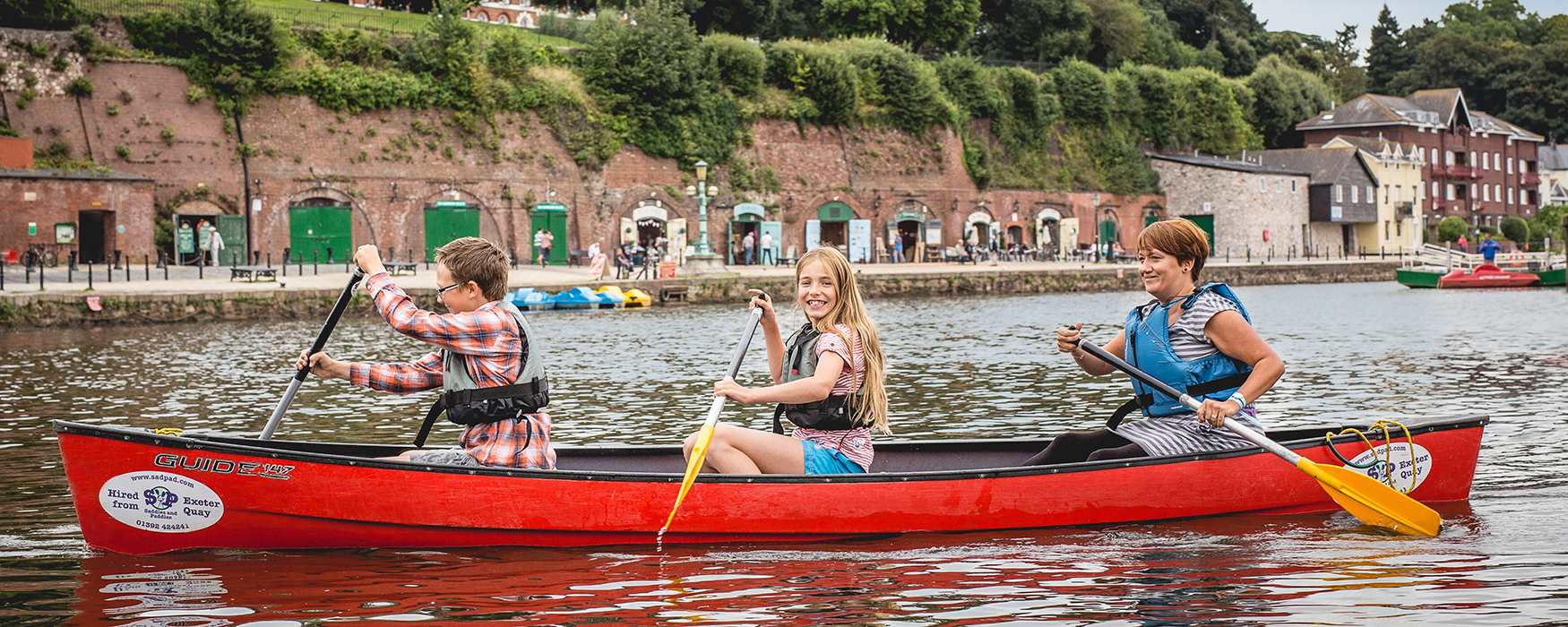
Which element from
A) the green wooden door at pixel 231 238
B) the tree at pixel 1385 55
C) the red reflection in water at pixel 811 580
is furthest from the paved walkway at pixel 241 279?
the tree at pixel 1385 55

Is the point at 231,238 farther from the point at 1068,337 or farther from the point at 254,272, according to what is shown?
the point at 1068,337

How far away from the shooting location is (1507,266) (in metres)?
56.1

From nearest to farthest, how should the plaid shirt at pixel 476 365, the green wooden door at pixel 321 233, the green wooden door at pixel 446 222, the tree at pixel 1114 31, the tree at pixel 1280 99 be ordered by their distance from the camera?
the plaid shirt at pixel 476 365
the green wooden door at pixel 321 233
the green wooden door at pixel 446 222
the tree at pixel 1114 31
the tree at pixel 1280 99

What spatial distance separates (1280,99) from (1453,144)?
14406 millimetres

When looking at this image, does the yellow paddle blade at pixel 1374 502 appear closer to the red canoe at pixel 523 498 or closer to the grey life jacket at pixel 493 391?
the red canoe at pixel 523 498

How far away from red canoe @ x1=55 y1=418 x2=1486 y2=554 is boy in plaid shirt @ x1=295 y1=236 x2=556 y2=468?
21cm

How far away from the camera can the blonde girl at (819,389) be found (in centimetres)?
856


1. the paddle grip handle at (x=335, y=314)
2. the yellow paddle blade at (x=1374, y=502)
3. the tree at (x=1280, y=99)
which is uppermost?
the tree at (x=1280, y=99)

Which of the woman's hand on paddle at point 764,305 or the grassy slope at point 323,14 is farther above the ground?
the grassy slope at point 323,14

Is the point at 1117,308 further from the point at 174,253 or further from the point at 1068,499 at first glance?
the point at 1068,499

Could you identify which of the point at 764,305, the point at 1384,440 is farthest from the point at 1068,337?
the point at 1384,440

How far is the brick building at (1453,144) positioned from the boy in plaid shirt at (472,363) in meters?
90.2

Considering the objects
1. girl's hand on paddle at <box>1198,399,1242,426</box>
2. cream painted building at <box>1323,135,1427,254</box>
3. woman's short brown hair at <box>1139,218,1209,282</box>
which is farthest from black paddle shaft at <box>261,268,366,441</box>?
cream painted building at <box>1323,135,1427,254</box>

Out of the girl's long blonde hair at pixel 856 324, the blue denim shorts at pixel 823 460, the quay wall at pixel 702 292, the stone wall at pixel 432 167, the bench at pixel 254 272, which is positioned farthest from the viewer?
the stone wall at pixel 432 167
